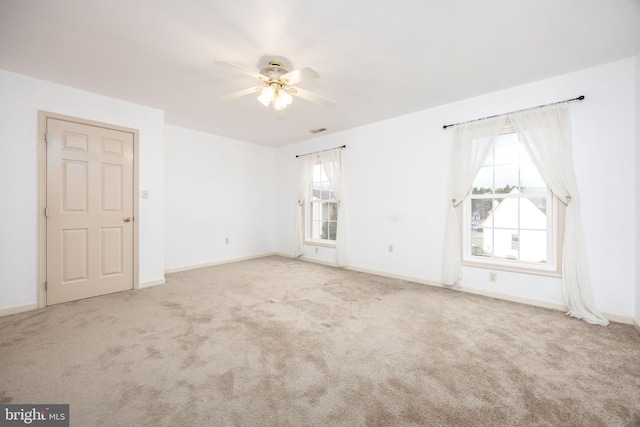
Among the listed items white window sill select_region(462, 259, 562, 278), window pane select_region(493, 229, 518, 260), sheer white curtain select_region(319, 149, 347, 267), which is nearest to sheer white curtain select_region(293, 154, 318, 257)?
sheer white curtain select_region(319, 149, 347, 267)

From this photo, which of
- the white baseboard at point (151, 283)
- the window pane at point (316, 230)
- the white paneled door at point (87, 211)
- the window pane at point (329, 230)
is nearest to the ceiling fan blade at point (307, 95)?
the white paneled door at point (87, 211)

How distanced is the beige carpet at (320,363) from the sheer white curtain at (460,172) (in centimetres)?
56

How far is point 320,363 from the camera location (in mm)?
1882

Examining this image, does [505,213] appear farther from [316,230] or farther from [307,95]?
[316,230]

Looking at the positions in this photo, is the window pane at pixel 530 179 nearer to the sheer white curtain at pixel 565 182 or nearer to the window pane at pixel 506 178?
Answer: the window pane at pixel 506 178

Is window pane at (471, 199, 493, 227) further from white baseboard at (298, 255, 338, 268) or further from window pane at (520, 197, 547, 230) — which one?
white baseboard at (298, 255, 338, 268)

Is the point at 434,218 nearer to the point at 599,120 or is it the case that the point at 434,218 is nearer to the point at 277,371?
the point at 599,120

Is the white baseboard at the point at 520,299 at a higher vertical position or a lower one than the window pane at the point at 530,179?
lower

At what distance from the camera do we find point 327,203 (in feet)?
17.6

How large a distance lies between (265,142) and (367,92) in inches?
122

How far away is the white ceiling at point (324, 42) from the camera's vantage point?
189 centimetres

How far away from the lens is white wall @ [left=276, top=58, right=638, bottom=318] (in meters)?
2.60

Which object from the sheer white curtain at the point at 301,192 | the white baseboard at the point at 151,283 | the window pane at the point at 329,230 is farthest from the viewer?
the sheer white curtain at the point at 301,192

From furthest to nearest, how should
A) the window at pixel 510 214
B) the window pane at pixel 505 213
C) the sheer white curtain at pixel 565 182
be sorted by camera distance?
the window pane at pixel 505 213
the window at pixel 510 214
the sheer white curtain at pixel 565 182
